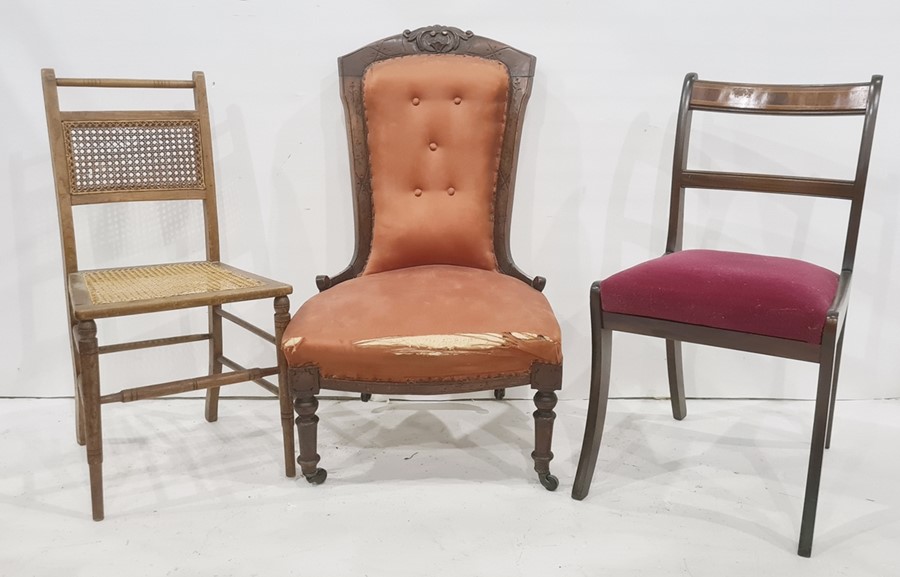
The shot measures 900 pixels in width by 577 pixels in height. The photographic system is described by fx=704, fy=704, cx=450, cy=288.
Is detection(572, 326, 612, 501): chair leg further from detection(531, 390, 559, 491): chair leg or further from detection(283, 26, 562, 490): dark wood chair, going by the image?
detection(283, 26, 562, 490): dark wood chair

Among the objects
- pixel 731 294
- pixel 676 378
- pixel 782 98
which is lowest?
pixel 676 378

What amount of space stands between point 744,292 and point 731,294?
3 cm

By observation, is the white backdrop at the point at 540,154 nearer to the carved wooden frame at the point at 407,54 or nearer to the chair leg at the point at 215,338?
the carved wooden frame at the point at 407,54

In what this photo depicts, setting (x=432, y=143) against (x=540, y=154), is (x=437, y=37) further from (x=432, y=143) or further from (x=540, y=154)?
(x=540, y=154)

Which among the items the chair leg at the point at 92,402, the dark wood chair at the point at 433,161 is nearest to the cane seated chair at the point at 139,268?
the chair leg at the point at 92,402

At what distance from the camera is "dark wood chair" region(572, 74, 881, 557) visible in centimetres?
143

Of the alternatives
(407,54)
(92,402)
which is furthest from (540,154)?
(92,402)

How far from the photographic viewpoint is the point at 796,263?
5.67ft

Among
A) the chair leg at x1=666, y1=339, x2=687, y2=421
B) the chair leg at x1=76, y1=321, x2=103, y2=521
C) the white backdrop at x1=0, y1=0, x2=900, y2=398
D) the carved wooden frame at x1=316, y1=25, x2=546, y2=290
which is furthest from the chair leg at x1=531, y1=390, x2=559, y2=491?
the chair leg at x1=76, y1=321, x2=103, y2=521

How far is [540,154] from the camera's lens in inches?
89.4

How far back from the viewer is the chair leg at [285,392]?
1.72 m

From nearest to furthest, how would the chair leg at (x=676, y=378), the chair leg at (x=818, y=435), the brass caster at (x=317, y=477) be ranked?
the chair leg at (x=818, y=435) < the brass caster at (x=317, y=477) < the chair leg at (x=676, y=378)

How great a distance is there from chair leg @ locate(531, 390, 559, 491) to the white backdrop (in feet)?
2.26

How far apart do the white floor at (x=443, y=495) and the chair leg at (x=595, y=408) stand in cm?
6
